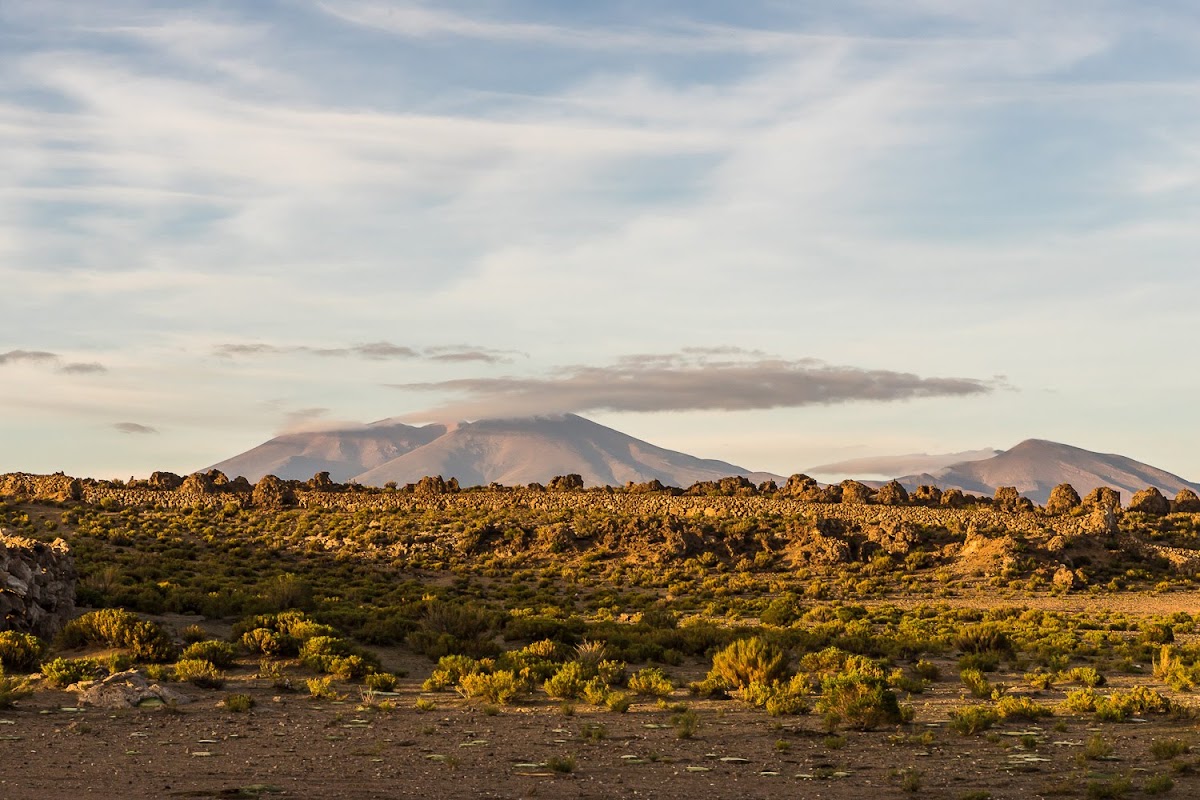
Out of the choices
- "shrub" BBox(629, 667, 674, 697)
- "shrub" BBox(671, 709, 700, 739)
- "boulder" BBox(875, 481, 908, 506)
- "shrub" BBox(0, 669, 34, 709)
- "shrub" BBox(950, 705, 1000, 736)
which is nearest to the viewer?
"shrub" BBox(671, 709, 700, 739)

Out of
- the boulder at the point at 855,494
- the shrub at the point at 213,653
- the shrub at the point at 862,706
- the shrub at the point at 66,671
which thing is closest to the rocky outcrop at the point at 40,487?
the boulder at the point at 855,494

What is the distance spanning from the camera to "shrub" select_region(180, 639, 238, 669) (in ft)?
75.2

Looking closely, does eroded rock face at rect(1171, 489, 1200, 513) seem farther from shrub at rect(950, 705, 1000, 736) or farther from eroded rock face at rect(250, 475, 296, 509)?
shrub at rect(950, 705, 1000, 736)

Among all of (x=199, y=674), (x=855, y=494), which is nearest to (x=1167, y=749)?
(x=199, y=674)

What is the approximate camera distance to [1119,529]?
72.8 meters

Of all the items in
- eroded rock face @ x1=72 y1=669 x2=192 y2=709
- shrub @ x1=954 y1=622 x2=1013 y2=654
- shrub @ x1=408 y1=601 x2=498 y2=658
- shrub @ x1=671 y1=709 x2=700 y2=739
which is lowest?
shrub @ x1=954 y1=622 x2=1013 y2=654

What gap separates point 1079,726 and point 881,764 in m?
5.57

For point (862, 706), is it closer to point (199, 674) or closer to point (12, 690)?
point (199, 674)

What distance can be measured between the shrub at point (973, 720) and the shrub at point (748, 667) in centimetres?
444

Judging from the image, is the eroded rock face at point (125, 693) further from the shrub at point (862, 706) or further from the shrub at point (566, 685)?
the shrub at point (862, 706)

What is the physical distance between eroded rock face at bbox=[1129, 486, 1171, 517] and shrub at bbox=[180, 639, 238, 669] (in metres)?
76.9

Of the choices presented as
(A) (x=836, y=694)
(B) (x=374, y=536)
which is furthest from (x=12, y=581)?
(B) (x=374, y=536)

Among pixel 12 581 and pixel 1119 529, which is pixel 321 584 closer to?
pixel 12 581

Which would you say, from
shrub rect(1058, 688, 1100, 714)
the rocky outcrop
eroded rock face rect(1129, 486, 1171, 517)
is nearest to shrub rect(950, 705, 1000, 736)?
shrub rect(1058, 688, 1100, 714)
